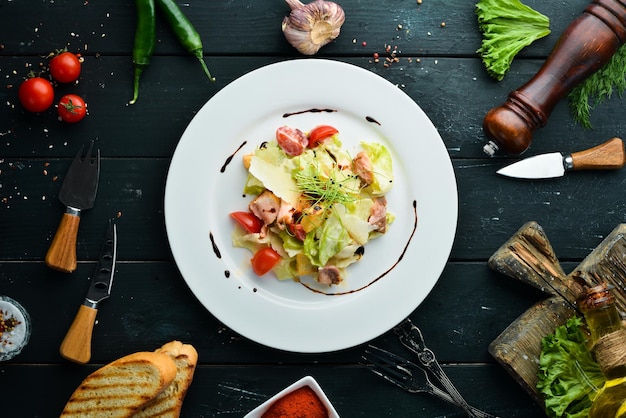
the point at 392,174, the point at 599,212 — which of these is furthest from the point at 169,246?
the point at 599,212

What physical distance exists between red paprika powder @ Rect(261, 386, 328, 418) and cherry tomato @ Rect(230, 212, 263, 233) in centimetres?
79

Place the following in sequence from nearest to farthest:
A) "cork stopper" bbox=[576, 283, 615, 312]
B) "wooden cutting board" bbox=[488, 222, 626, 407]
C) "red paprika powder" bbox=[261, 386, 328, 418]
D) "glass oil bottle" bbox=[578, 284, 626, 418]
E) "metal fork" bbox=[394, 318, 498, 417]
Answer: "glass oil bottle" bbox=[578, 284, 626, 418] < "cork stopper" bbox=[576, 283, 615, 312] < "red paprika powder" bbox=[261, 386, 328, 418] < "wooden cutting board" bbox=[488, 222, 626, 407] < "metal fork" bbox=[394, 318, 498, 417]

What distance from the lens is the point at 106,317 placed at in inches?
128

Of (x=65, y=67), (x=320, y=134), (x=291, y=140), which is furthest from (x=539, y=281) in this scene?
(x=65, y=67)

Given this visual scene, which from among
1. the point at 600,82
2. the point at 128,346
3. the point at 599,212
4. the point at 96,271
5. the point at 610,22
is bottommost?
the point at 128,346

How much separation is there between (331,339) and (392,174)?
33.9 inches

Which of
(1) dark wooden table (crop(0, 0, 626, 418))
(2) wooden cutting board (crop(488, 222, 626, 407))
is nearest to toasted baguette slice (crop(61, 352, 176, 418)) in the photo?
(1) dark wooden table (crop(0, 0, 626, 418))

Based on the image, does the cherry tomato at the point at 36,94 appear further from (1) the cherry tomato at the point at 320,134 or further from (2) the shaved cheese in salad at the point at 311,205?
(1) the cherry tomato at the point at 320,134

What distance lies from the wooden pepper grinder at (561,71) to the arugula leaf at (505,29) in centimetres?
16

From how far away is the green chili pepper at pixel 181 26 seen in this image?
3209 millimetres

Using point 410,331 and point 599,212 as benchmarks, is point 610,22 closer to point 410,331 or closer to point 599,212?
point 599,212

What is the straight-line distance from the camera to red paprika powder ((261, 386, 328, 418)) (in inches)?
119

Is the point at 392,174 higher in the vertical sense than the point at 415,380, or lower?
higher

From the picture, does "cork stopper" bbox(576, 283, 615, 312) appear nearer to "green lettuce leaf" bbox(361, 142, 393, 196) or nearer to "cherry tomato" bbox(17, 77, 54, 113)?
"green lettuce leaf" bbox(361, 142, 393, 196)
